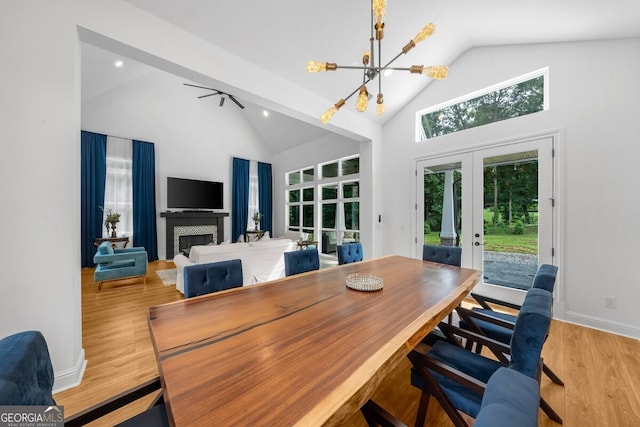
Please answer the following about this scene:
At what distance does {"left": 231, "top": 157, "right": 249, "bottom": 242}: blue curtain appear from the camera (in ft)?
24.6

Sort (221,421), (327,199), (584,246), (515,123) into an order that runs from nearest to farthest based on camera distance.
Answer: (221,421)
(584,246)
(515,123)
(327,199)

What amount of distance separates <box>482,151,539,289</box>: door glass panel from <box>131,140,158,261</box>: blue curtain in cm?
714

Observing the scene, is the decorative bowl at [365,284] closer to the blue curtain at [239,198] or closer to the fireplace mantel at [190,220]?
the fireplace mantel at [190,220]

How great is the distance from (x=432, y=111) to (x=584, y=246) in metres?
2.80

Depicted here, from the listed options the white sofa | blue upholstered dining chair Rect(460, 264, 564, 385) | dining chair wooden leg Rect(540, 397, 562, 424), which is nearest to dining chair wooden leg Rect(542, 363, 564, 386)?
blue upholstered dining chair Rect(460, 264, 564, 385)

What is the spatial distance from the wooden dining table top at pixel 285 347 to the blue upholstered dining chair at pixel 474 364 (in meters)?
0.18

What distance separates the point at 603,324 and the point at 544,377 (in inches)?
58.7

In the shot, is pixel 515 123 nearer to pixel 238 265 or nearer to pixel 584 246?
pixel 584 246

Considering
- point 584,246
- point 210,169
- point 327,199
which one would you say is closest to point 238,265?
point 584,246

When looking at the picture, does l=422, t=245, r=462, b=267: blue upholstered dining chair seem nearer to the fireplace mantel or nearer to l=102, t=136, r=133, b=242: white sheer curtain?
the fireplace mantel

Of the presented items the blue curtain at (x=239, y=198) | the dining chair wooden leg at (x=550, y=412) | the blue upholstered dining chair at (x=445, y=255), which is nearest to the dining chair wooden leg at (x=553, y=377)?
the dining chair wooden leg at (x=550, y=412)

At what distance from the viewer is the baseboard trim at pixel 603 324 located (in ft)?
8.05

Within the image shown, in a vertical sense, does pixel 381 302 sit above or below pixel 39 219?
below

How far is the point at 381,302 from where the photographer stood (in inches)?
57.0
